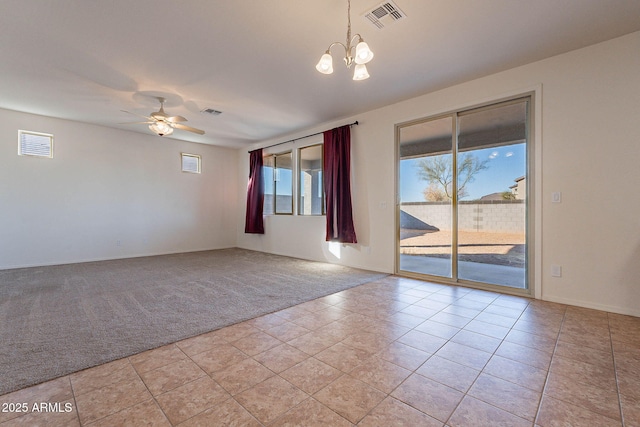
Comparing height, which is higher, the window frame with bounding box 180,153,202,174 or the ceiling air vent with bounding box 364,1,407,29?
the ceiling air vent with bounding box 364,1,407,29

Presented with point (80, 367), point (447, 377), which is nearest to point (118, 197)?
point (80, 367)

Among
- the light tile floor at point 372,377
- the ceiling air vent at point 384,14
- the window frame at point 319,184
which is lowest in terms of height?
the light tile floor at point 372,377

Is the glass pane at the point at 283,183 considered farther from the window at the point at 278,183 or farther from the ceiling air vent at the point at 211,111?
the ceiling air vent at the point at 211,111

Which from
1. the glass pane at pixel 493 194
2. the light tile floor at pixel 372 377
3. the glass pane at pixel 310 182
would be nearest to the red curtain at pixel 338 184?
the glass pane at pixel 310 182

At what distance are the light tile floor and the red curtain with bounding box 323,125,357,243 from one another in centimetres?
247

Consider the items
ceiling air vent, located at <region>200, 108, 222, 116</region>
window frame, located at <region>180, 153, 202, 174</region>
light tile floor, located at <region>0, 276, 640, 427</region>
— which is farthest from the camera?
window frame, located at <region>180, 153, 202, 174</region>

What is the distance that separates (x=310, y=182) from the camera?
240 inches

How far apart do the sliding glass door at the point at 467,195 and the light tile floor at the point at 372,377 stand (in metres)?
1.12

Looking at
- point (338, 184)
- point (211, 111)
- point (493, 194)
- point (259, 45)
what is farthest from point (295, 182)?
point (493, 194)

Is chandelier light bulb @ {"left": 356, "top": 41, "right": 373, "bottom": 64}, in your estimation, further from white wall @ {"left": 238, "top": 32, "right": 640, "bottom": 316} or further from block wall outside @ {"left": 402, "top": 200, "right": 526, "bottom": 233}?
block wall outside @ {"left": 402, "top": 200, "right": 526, "bottom": 233}

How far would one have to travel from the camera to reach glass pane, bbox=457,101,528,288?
345 cm

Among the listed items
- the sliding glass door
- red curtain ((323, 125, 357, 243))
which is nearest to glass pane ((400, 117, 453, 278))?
the sliding glass door

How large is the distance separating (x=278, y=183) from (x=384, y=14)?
4.78 m

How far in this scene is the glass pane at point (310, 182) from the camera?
5859 mm
